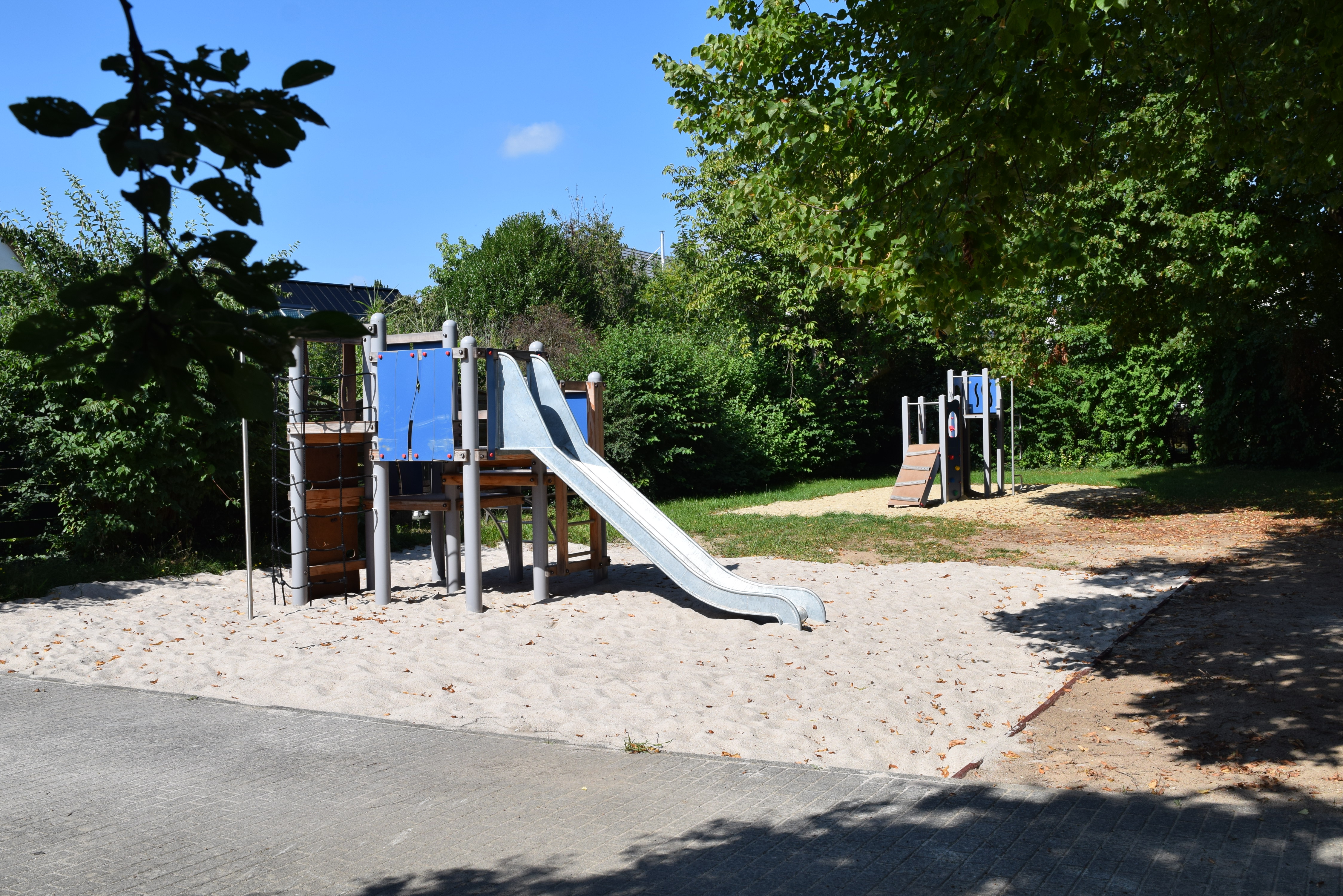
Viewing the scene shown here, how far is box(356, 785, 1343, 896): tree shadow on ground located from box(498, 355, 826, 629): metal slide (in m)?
4.15

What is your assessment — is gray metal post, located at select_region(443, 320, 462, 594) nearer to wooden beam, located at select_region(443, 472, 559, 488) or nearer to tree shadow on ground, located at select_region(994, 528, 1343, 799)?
wooden beam, located at select_region(443, 472, 559, 488)

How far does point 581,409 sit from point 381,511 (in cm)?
253

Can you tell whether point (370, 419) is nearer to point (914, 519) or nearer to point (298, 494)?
point (298, 494)

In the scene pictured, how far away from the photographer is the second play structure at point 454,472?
919 centimetres


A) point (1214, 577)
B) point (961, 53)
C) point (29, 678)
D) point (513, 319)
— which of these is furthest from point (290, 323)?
point (513, 319)

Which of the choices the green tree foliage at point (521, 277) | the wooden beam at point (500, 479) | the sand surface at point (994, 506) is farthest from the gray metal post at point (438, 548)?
the green tree foliage at point (521, 277)

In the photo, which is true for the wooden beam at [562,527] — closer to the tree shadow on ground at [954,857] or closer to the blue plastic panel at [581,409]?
the blue plastic panel at [581,409]

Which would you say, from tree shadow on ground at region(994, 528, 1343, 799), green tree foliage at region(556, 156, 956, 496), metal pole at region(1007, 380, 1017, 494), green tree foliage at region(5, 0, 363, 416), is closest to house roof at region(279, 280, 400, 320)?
green tree foliage at region(556, 156, 956, 496)

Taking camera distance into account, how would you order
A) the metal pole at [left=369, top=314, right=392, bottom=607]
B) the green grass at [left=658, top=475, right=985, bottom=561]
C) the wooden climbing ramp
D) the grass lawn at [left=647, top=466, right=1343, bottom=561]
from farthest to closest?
the wooden climbing ramp
the grass lawn at [left=647, top=466, right=1343, bottom=561]
the green grass at [left=658, top=475, right=985, bottom=561]
the metal pole at [left=369, top=314, right=392, bottom=607]

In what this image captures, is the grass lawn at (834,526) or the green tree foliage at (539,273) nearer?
the grass lawn at (834,526)

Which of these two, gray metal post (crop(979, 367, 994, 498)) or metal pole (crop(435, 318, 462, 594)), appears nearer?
metal pole (crop(435, 318, 462, 594))

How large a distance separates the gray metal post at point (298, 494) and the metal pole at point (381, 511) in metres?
0.72

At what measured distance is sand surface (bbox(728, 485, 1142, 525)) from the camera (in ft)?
55.5

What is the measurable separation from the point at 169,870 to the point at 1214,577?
9.93 metres
